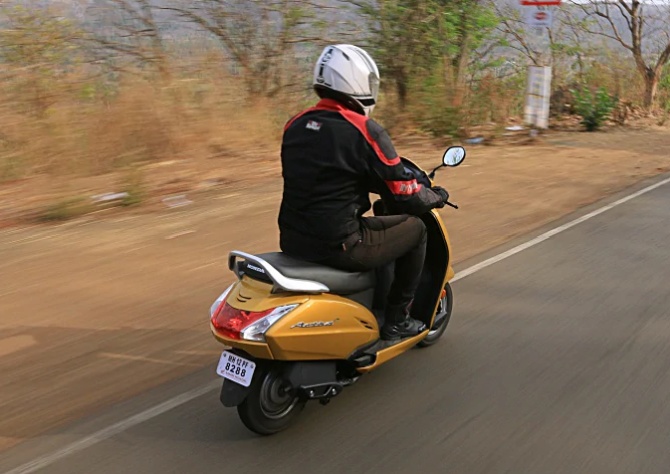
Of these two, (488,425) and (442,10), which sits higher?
(442,10)

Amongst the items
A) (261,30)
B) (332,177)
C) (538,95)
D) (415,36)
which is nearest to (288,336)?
(332,177)

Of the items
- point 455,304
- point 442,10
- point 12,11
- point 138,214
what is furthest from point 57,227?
point 442,10

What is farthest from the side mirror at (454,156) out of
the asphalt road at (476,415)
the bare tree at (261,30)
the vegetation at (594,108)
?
the vegetation at (594,108)

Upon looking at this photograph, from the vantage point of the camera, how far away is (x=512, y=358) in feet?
15.5

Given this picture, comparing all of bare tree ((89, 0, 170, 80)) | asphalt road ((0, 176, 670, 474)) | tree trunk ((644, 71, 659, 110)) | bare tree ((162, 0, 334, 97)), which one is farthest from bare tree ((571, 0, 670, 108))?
asphalt road ((0, 176, 670, 474))

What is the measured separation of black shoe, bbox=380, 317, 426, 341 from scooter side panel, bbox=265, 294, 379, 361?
0.13m

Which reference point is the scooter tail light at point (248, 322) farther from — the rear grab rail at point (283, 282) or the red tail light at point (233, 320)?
the rear grab rail at point (283, 282)

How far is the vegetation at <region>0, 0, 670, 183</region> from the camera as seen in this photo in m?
10.4

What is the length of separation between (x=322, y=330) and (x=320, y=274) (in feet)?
0.98

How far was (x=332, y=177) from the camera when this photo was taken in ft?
12.3

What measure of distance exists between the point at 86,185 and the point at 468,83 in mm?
10025

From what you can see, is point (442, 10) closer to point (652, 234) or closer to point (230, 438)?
point (652, 234)

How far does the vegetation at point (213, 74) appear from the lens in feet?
34.0

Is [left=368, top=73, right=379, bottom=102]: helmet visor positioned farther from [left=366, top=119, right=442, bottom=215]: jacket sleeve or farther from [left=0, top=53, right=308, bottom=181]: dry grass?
[left=0, top=53, right=308, bottom=181]: dry grass
